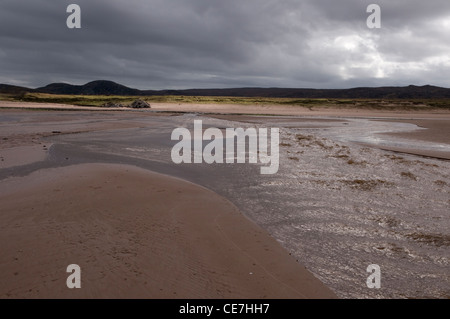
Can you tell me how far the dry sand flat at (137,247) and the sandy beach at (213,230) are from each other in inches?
0.8

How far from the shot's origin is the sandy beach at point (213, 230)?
4.52 m

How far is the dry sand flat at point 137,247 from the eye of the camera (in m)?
4.38

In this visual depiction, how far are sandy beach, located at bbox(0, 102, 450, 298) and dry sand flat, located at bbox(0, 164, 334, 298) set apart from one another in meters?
0.02

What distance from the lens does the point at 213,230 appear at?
20.9ft

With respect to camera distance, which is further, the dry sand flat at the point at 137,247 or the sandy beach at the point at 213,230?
the sandy beach at the point at 213,230

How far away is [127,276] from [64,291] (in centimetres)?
77

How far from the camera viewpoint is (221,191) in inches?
359

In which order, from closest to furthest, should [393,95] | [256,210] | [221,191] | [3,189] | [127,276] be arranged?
1. [127,276]
2. [256,210]
3. [3,189]
4. [221,191]
5. [393,95]

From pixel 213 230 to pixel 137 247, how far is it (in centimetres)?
152

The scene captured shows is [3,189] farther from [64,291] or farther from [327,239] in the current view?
[327,239]

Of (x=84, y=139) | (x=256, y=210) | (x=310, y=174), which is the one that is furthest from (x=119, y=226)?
(x=84, y=139)

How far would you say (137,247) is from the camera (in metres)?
5.42

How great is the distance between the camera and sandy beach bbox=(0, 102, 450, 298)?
452 cm

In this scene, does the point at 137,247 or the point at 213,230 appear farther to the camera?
the point at 213,230
